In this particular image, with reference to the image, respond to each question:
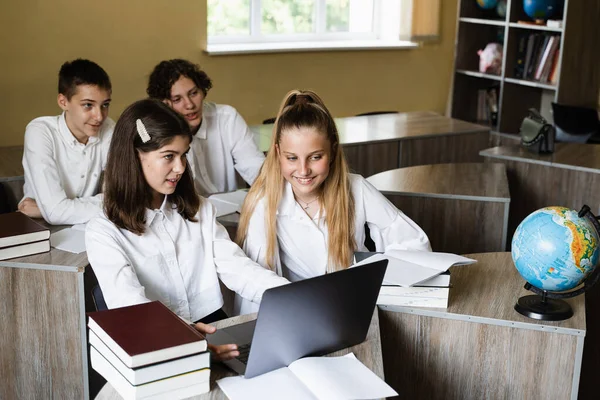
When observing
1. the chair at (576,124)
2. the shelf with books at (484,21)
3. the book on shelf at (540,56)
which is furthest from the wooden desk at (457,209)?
the shelf with books at (484,21)

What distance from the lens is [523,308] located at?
79.6 inches

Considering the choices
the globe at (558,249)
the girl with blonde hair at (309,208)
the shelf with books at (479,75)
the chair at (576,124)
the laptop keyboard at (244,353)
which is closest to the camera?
the laptop keyboard at (244,353)

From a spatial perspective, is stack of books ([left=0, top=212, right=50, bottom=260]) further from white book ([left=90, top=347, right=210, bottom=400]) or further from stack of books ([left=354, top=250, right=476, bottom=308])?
stack of books ([left=354, top=250, right=476, bottom=308])

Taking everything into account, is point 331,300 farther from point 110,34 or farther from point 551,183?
point 110,34

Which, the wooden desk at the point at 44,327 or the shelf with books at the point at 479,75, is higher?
the shelf with books at the point at 479,75

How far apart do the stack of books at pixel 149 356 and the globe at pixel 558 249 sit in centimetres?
88

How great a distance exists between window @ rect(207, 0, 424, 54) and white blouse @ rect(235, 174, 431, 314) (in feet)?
10.5

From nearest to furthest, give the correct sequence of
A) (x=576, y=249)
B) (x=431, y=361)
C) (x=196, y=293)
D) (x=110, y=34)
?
(x=576, y=249)
(x=431, y=361)
(x=196, y=293)
(x=110, y=34)

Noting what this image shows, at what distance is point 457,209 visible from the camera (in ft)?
10.9

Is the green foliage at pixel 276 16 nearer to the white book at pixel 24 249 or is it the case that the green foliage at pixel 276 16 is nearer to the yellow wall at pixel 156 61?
the yellow wall at pixel 156 61

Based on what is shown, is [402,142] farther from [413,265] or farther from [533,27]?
[413,265]

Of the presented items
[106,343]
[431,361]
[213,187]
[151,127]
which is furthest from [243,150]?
[106,343]

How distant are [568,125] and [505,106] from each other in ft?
3.28

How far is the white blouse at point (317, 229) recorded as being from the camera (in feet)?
8.10
